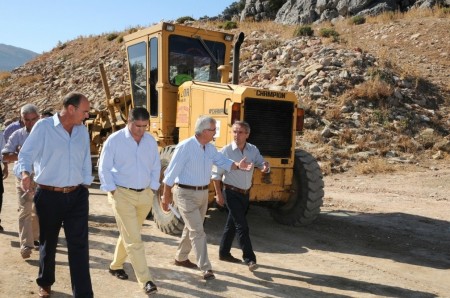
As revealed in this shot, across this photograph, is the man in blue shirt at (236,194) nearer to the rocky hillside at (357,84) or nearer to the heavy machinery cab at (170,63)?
the heavy machinery cab at (170,63)

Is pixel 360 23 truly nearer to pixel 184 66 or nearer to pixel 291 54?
pixel 291 54

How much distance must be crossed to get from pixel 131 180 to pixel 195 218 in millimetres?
923

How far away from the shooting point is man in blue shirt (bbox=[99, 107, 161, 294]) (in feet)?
15.3

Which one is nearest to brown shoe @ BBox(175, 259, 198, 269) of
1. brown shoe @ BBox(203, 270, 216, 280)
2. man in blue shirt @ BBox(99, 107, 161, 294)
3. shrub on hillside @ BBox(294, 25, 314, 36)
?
brown shoe @ BBox(203, 270, 216, 280)

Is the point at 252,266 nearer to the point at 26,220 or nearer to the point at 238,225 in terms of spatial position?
the point at 238,225

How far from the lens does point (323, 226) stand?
26.8 feet

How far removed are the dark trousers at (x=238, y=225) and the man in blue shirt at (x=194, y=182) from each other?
457 millimetres

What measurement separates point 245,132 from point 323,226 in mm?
3027

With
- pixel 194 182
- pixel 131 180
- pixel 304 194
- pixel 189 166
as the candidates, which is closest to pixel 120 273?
pixel 131 180

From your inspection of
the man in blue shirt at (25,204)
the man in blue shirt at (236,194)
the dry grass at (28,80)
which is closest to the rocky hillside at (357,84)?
the dry grass at (28,80)

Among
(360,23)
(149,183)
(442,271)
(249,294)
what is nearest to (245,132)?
(149,183)

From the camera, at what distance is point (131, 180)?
4723 mm

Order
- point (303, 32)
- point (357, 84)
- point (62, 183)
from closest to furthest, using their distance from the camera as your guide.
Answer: point (62, 183) → point (357, 84) → point (303, 32)

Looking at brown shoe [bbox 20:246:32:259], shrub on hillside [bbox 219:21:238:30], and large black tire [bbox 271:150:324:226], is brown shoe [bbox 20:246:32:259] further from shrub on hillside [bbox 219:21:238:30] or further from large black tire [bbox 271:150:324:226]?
shrub on hillside [bbox 219:21:238:30]
